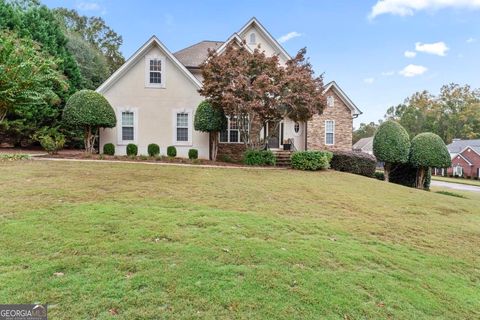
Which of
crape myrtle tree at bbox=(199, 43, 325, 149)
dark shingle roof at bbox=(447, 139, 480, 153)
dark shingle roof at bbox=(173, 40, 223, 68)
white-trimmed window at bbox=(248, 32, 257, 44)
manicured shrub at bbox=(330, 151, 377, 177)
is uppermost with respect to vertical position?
white-trimmed window at bbox=(248, 32, 257, 44)

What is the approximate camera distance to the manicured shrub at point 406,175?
1916cm

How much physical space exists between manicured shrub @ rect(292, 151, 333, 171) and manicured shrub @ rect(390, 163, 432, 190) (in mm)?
8192

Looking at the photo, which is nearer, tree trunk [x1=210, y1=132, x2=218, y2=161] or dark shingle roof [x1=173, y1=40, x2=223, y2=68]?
tree trunk [x1=210, y1=132, x2=218, y2=161]

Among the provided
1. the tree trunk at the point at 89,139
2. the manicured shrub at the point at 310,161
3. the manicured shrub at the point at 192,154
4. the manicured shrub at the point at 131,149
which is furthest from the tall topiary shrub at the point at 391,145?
the tree trunk at the point at 89,139

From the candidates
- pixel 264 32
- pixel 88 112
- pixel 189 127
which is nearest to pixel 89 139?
pixel 88 112

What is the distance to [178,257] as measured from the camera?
12.4ft

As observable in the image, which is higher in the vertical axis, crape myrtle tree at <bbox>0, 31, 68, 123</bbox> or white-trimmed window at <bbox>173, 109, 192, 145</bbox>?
crape myrtle tree at <bbox>0, 31, 68, 123</bbox>

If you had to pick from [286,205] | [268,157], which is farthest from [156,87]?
[286,205]

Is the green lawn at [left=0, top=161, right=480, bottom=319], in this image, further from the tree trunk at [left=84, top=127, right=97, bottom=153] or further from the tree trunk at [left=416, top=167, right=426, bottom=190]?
the tree trunk at [left=416, top=167, right=426, bottom=190]

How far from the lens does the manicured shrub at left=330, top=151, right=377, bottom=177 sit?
1622 centimetres

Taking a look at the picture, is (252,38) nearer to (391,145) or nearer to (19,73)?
(391,145)

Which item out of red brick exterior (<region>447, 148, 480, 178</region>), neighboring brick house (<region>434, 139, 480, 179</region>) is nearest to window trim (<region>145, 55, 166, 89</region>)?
neighboring brick house (<region>434, 139, 480, 179</region>)

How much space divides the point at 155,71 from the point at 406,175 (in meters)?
17.6

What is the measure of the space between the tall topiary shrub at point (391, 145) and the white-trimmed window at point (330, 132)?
341 centimetres
